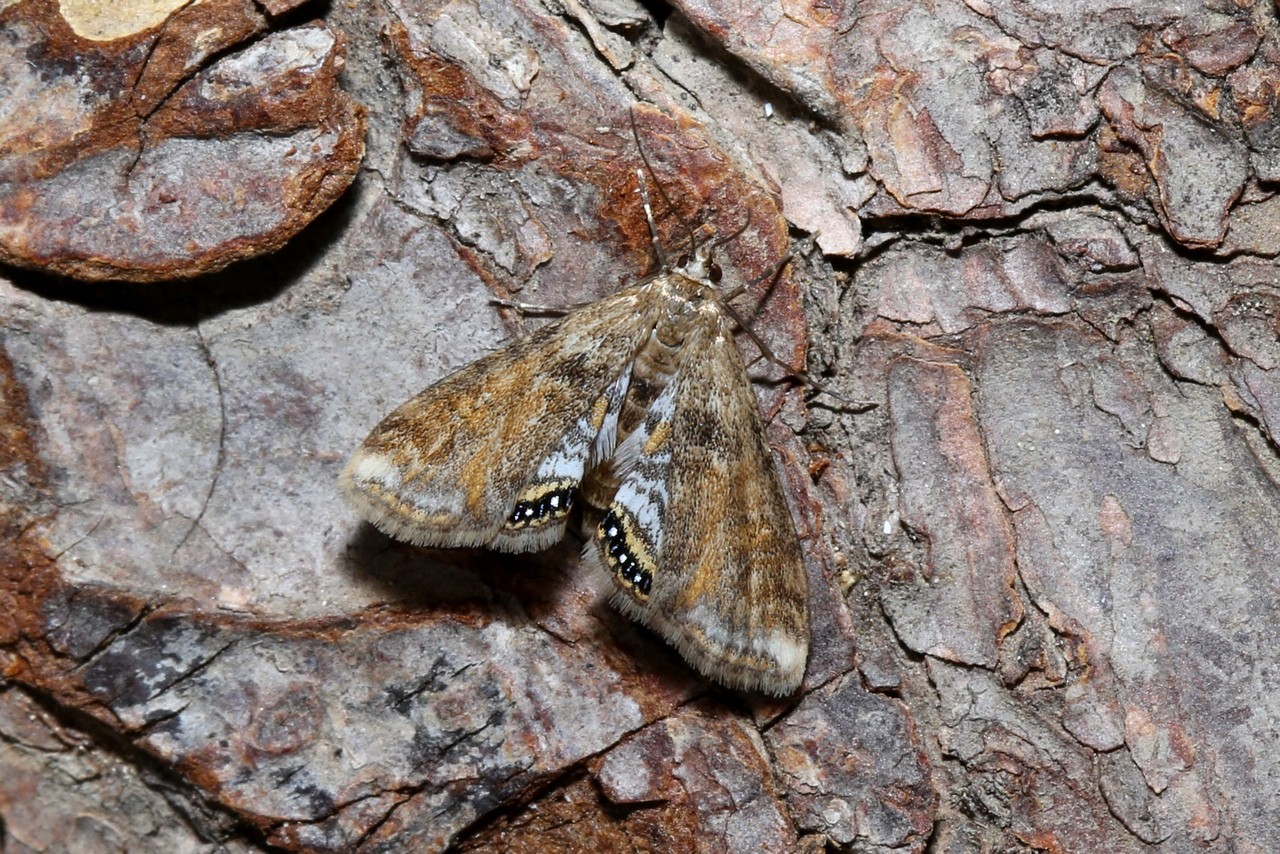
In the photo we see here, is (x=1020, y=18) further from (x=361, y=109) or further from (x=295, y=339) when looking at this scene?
(x=295, y=339)

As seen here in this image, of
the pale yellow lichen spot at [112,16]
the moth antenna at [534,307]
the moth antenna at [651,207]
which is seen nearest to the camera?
the pale yellow lichen spot at [112,16]

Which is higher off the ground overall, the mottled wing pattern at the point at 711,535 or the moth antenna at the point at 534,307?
the moth antenna at the point at 534,307

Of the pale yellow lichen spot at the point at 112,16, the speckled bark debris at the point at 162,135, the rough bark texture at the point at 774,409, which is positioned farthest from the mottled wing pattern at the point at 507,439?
the pale yellow lichen spot at the point at 112,16

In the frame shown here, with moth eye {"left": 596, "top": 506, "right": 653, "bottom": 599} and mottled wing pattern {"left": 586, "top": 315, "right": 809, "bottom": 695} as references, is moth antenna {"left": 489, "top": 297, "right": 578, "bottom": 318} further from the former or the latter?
moth eye {"left": 596, "top": 506, "right": 653, "bottom": 599}

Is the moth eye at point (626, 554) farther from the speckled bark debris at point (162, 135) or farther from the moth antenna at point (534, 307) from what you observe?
the speckled bark debris at point (162, 135)

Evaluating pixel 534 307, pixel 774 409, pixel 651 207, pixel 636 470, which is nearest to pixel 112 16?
pixel 534 307

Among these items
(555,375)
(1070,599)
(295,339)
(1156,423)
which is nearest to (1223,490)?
(1156,423)

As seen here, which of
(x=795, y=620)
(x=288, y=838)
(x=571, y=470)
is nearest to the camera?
(x=288, y=838)
